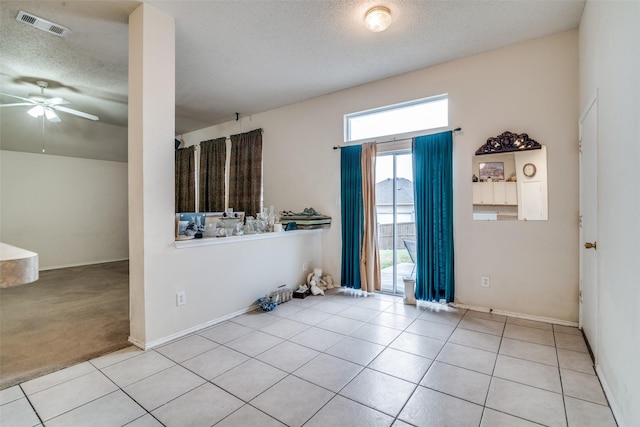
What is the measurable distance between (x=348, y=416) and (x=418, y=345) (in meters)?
1.11

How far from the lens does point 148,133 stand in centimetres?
254

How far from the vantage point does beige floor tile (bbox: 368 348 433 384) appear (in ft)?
6.85

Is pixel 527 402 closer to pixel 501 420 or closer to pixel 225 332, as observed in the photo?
pixel 501 420

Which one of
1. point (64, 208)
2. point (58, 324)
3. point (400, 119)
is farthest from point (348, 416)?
point (64, 208)

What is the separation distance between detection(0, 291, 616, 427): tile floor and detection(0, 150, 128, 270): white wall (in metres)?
5.10

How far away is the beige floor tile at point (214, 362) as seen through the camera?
7.05 ft

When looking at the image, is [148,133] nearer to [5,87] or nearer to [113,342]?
[113,342]

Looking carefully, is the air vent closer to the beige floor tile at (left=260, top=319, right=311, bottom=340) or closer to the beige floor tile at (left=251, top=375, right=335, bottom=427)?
the beige floor tile at (left=260, top=319, right=311, bottom=340)

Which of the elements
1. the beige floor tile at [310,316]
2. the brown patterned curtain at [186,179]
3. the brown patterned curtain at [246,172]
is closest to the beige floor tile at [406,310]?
the beige floor tile at [310,316]

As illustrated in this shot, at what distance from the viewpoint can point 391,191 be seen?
415cm

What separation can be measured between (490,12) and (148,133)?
10.5ft

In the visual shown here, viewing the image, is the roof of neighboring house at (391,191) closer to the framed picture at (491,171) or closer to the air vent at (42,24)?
the framed picture at (491,171)

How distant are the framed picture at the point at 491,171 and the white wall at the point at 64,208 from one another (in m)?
7.40

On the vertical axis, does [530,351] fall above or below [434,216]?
below
